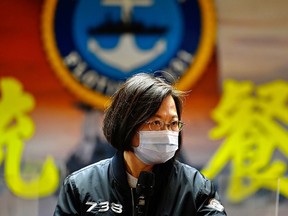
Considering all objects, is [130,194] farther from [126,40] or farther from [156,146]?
[126,40]

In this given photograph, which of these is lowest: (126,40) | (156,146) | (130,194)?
(130,194)

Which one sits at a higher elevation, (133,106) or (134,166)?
(133,106)

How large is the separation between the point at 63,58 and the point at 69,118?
0.31 metres

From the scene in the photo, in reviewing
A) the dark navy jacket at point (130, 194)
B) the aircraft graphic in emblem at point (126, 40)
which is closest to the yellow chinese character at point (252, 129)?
the aircraft graphic in emblem at point (126, 40)

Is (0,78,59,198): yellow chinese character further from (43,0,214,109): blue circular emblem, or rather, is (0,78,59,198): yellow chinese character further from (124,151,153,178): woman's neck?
(124,151,153,178): woman's neck

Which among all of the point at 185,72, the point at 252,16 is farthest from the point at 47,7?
the point at 252,16

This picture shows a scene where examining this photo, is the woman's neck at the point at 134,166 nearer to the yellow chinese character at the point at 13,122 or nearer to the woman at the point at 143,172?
the woman at the point at 143,172

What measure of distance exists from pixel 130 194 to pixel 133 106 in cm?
22

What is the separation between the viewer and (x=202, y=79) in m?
2.86

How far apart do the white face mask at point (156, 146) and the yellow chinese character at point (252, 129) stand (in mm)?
1496

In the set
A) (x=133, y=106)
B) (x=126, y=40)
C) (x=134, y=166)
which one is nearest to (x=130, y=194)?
(x=134, y=166)

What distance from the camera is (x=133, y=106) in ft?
4.31

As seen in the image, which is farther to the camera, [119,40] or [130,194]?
[119,40]

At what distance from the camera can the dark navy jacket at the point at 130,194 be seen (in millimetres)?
1335
